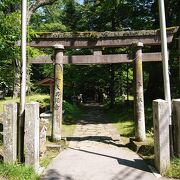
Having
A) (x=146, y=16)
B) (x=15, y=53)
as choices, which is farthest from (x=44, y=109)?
(x=15, y=53)

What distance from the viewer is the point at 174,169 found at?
7.58 m

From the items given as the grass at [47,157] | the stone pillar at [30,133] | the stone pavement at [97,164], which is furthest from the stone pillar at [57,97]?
the stone pillar at [30,133]

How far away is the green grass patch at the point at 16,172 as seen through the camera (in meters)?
6.75

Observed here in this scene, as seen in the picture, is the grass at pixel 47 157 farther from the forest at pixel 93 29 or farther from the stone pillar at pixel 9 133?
the forest at pixel 93 29

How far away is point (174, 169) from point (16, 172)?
12.3 feet

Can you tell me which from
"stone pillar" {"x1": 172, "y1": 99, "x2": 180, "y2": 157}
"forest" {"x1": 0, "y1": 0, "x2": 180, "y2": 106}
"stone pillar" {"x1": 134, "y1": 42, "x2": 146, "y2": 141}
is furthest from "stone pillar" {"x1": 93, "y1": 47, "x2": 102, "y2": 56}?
"stone pillar" {"x1": 172, "y1": 99, "x2": 180, "y2": 157}

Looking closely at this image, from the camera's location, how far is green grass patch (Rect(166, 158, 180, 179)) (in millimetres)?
7397

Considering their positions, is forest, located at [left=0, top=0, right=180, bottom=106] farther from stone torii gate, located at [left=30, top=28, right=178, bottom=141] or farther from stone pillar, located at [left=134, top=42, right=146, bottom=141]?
stone pillar, located at [left=134, top=42, right=146, bottom=141]

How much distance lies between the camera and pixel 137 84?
11672 millimetres

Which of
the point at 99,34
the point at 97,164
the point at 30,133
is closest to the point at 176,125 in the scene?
the point at 97,164

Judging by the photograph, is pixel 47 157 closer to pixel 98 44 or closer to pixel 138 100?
pixel 138 100

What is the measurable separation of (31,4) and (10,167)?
720 inches

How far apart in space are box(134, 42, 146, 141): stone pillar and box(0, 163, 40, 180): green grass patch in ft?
16.5

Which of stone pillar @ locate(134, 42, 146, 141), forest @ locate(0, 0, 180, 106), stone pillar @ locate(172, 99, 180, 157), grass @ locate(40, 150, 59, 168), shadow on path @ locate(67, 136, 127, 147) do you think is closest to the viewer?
stone pillar @ locate(172, 99, 180, 157)
